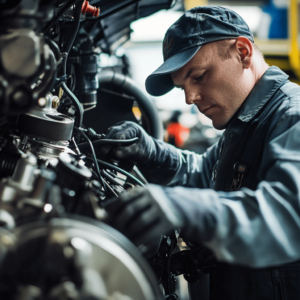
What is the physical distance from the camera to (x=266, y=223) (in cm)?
58

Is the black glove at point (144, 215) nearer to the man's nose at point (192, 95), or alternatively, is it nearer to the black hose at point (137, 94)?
the man's nose at point (192, 95)

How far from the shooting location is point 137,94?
1.45m

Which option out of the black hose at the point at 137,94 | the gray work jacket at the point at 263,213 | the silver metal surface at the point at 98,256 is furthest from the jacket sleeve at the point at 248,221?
the black hose at the point at 137,94

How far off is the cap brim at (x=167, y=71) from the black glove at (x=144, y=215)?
460mm

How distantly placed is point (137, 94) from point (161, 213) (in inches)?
38.7

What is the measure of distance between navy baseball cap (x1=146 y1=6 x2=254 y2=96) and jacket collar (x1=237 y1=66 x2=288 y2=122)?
15 cm

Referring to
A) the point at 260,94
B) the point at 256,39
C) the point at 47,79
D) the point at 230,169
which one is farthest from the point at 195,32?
the point at 256,39

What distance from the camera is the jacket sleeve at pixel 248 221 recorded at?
0.56 m

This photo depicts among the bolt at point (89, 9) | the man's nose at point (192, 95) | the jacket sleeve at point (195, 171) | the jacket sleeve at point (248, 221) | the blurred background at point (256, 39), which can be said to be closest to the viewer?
the jacket sleeve at point (248, 221)

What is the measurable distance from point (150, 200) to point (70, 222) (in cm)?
13

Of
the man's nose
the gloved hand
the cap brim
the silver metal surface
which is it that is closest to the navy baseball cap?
the cap brim

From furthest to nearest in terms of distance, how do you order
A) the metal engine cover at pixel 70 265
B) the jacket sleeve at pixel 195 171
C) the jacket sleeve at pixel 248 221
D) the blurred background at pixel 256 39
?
the blurred background at pixel 256 39 < the jacket sleeve at pixel 195 171 < the jacket sleeve at pixel 248 221 < the metal engine cover at pixel 70 265

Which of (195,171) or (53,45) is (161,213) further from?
(195,171)

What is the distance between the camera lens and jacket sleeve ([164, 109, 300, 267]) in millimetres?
564
